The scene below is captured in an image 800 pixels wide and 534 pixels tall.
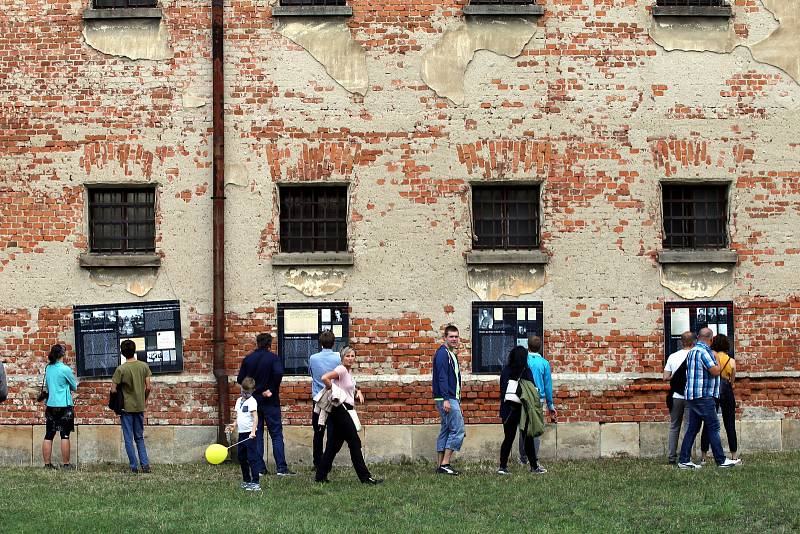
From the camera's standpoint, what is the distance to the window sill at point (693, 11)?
1761 cm

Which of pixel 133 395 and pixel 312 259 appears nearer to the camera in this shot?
pixel 133 395

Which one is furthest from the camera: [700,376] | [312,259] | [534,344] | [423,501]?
A: [312,259]

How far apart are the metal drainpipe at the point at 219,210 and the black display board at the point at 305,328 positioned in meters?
0.82

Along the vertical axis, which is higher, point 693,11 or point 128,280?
point 693,11

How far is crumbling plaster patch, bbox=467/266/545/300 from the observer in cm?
1755

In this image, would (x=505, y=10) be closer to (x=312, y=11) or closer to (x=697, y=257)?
(x=312, y=11)

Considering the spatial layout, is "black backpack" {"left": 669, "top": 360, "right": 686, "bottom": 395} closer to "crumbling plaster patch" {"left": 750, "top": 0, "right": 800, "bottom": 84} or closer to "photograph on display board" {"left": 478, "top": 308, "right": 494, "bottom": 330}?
"photograph on display board" {"left": 478, "top": 308, "right": 494, "bottom": 330}

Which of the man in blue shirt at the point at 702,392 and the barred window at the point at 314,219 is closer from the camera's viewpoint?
the man in blue shirt at the point at 702,392

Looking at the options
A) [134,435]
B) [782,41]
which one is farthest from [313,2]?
[782,41]

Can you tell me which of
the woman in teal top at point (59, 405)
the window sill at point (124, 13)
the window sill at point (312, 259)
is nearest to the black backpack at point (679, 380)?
the window sill at point (312, 259)

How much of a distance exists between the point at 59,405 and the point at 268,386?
118 inches

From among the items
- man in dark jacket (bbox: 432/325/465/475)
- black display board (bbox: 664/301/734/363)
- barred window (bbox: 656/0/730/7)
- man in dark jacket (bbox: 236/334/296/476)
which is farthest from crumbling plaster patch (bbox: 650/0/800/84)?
man in dark jacket (bbox: 236/334/296/476)

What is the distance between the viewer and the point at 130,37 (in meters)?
17.7

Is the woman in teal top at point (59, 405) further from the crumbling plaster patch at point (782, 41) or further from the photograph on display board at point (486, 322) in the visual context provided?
the crumbling plaster patch at point (782, 41)
